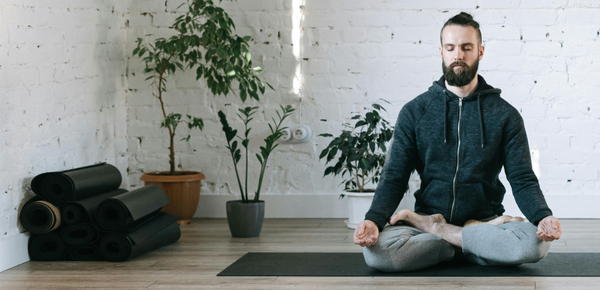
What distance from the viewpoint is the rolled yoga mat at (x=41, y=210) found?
275cm

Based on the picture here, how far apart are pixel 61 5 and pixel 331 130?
1.74m

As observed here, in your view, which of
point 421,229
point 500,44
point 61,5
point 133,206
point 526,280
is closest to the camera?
point 526,280

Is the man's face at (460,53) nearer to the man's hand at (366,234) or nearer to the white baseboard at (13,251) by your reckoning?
the man's hand at (366,234)

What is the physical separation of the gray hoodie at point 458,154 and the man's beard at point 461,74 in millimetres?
85

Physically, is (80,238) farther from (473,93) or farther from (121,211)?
(473,93)

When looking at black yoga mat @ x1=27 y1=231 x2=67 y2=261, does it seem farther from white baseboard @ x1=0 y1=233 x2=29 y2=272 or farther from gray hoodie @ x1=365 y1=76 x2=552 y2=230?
gray hoodie @ x1=365 y1=76 x2=552 y2=230

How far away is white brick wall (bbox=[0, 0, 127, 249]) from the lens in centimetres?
269

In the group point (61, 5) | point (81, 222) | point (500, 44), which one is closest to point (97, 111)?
point (61, 5)

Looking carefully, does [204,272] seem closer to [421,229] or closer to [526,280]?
[421,229]

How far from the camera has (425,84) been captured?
3.87 meters

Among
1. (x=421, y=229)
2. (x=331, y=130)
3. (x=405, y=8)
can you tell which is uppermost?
(x=405, y=8)

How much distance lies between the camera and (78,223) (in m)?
2.80

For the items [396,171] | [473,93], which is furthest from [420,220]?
[473,93]

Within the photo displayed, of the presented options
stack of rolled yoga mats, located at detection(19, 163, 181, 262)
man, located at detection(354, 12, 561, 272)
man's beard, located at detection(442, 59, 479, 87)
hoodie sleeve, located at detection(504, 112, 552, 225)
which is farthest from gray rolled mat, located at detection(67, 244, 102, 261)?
hoodie sleeve, located at detection(504, 112, 552, 225)
